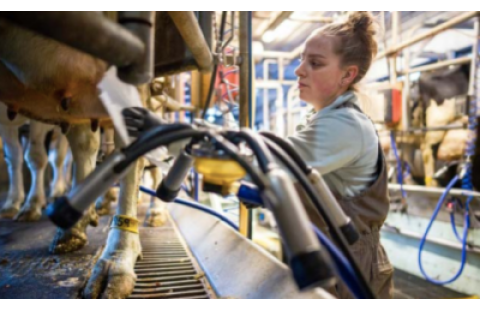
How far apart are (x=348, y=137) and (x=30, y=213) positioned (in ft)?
6.22

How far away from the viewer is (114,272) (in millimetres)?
954

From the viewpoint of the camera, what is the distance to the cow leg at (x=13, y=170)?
2086 millimetres

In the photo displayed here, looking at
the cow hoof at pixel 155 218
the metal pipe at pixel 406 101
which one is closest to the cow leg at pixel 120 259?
the cow hoof at pixel 155 218

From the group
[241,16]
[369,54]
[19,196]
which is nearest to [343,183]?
[369,54]

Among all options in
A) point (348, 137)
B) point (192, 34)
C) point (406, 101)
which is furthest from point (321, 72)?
point (406, 101)

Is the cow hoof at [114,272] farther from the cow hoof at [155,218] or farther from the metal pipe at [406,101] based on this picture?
the metal pipe at [406,101]

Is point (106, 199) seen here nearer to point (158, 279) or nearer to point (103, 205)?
point (103, 205)

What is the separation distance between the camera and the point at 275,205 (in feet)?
1.08

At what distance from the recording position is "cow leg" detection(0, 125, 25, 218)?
6.84 feet

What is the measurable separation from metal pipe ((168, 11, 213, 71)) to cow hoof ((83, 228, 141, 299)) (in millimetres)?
638

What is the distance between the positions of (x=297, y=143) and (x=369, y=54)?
44cm

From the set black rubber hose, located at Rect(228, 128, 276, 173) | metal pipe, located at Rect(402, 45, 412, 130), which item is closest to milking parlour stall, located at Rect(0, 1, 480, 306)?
black rubber hose, located at Rect(228, 128, 276, 173)

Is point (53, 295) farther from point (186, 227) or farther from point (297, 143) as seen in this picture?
point (186, 227)

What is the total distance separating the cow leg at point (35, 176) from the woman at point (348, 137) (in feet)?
5.72
